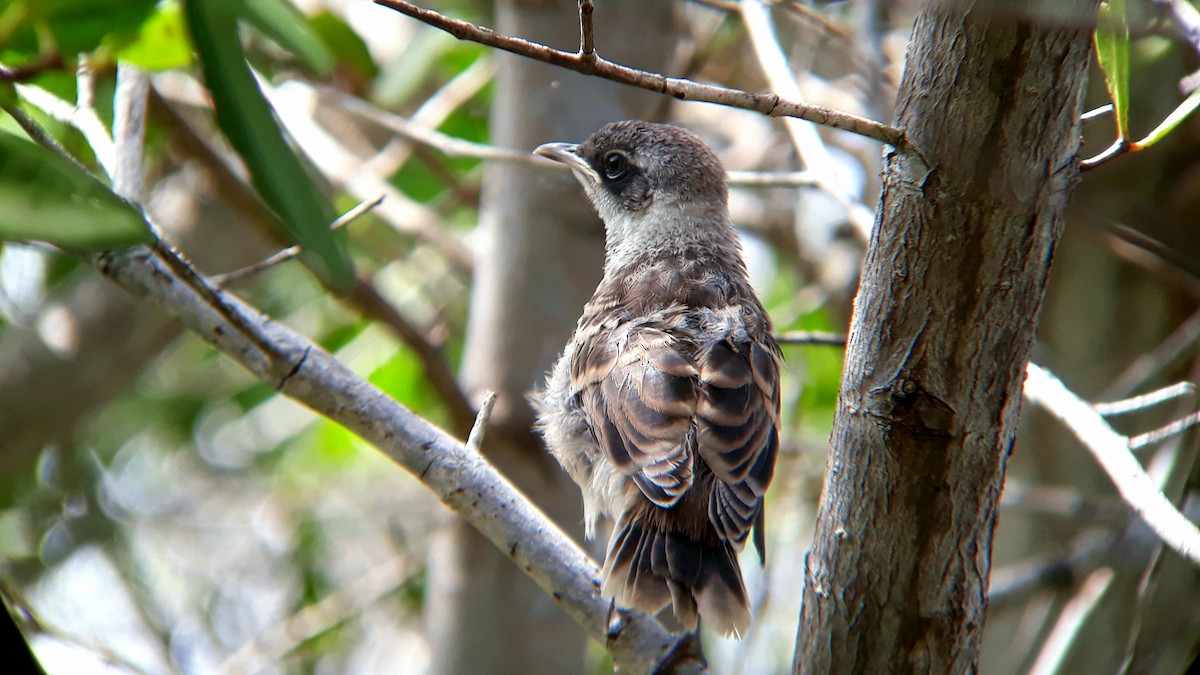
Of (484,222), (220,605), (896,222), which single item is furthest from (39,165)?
(220,605)

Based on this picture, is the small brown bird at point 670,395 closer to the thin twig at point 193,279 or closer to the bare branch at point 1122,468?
the bare branch at point 1122,468

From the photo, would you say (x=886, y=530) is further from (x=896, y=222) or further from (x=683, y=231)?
(x=683, y=231)

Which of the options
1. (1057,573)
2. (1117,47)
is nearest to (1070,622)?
(1057,573)

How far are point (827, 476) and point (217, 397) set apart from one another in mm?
4023

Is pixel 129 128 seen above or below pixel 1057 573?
above

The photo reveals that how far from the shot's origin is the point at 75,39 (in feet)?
5.59

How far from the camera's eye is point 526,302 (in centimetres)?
374

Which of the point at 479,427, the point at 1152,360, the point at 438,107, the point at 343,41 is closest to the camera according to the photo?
the point at 479,427

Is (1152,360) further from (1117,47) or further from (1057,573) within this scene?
(1117,47)

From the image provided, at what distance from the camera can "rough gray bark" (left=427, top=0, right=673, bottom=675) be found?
11.9 feet

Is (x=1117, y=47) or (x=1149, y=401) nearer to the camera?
(x=1117, y=47)

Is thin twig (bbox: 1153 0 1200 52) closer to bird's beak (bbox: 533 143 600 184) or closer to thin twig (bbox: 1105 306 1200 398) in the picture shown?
thin twig (bbox: 1105 306 1200 398)

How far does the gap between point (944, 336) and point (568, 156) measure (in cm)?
221

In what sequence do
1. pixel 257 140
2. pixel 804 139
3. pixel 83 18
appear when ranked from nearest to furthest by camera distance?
pixel 257 140
pixel 83 18
pixel 804 139
